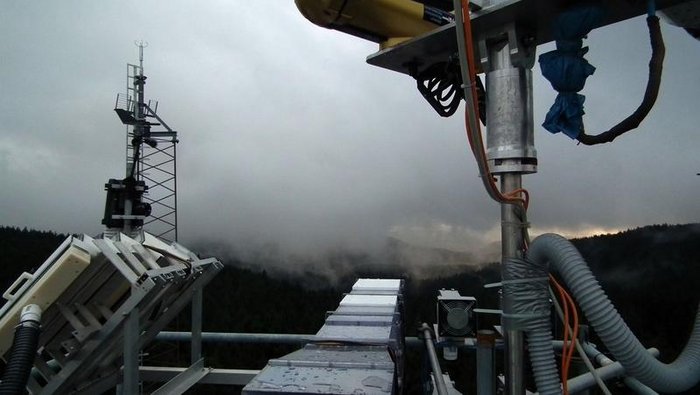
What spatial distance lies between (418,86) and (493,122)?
538mm

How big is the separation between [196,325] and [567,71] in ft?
14.1

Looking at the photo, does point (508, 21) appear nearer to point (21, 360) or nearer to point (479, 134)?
point (479, 134)

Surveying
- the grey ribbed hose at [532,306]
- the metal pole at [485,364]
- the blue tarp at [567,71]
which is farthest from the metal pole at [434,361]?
the blue tarp at [567,71]

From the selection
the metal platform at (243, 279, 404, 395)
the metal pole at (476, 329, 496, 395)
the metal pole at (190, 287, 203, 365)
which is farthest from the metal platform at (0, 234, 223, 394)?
the metal pole at (476, 329, 496, 395)

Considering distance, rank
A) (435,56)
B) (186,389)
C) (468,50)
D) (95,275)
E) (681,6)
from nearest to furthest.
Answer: (468,50) → (681,6) → (435,56) → (95,275) → (186,389)

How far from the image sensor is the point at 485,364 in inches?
81.7

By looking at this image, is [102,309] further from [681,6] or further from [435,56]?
[681,6]

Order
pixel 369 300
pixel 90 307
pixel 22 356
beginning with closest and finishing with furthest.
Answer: pixel 22 356 < pixel 369 300 < pixel 90 307

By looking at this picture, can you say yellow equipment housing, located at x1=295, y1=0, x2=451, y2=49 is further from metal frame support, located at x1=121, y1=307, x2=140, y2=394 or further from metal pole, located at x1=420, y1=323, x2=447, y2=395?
metal frame support, located at x1=121, y1=307, x2=140, y2=394

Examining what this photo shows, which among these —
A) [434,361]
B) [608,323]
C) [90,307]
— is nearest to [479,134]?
[608,323]

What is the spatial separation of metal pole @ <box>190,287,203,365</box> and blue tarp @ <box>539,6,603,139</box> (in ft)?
12.3

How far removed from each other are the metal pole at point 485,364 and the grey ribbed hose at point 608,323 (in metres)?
0.72

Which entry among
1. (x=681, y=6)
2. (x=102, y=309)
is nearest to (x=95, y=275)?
(x=102, y=309)

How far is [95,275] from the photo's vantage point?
12.7 ft
